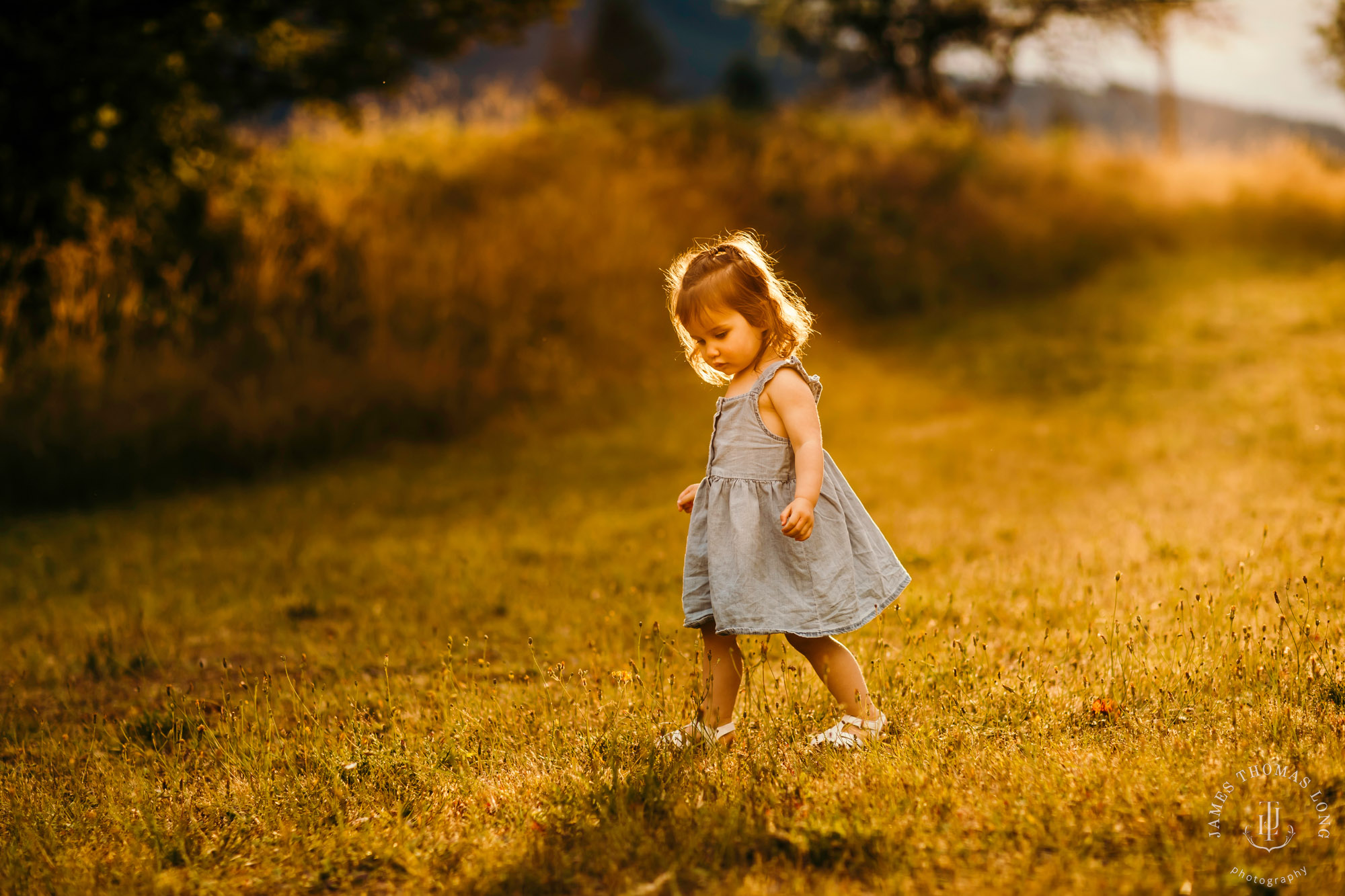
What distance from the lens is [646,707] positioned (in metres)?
3.42

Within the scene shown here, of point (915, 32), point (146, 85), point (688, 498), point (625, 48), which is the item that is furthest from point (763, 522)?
point (625, 48)

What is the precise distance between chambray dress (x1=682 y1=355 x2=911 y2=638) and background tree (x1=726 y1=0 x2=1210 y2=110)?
69.8 ft

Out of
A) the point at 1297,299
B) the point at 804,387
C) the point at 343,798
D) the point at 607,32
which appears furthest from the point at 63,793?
the point at 607,32

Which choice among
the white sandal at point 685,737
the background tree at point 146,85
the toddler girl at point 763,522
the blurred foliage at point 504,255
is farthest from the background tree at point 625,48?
the white sandal at point 685,737

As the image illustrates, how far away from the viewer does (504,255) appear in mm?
10898

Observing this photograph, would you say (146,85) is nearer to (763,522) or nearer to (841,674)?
(763,522)

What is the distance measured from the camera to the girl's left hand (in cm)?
294

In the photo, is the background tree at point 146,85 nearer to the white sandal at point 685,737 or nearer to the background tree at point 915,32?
the white sandal at point 685,737

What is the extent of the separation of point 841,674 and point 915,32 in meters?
22.1

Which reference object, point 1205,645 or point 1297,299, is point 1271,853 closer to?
point 1205,645

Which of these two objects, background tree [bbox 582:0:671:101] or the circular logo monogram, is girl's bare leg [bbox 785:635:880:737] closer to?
the circular logo monogram

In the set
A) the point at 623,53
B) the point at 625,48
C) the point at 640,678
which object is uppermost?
the point at 625,48

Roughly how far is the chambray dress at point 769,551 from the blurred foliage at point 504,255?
20.7 feet

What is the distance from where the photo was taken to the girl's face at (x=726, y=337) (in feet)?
10.6
